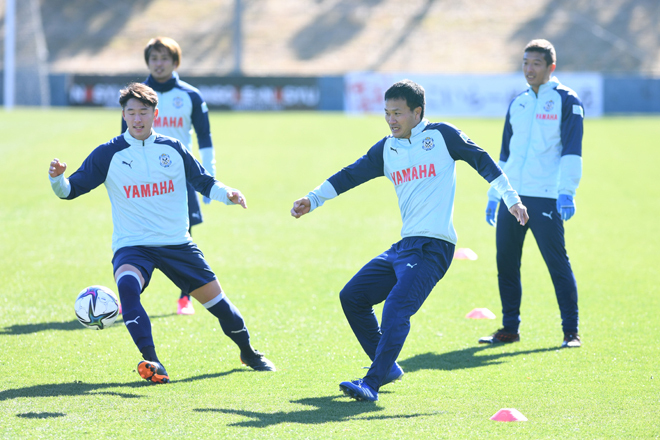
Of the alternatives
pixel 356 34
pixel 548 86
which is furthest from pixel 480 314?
pixel 356 34

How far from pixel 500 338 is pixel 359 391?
200 centimetres

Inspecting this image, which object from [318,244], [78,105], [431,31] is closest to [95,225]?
[318,244]

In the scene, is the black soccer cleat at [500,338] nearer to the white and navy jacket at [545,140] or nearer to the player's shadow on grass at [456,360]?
the player's shadow on grass at [456,360]

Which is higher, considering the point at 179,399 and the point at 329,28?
the point at 329,28

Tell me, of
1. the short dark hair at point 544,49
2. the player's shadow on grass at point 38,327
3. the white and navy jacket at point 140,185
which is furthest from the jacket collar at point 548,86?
the player's shadow on grass at point 38,327

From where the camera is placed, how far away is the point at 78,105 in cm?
3459

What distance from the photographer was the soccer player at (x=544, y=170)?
231 inches

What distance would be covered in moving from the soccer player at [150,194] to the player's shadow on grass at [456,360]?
4.17 ft

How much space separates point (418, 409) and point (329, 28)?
1784 inches

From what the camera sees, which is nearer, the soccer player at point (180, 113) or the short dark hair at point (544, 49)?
the short dark hair at point (544, 49)

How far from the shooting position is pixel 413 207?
488 cm

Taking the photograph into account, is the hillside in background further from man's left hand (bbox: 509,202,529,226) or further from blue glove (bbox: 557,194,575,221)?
man's left hand (bbox: 509,202,529,226)

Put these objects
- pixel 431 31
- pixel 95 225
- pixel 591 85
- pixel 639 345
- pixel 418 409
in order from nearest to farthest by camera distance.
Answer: pixel 418 409
pixel 639 345
pixel 95 225
pixel 591 85
pixel 431 31

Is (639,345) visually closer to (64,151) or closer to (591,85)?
(64,151)
